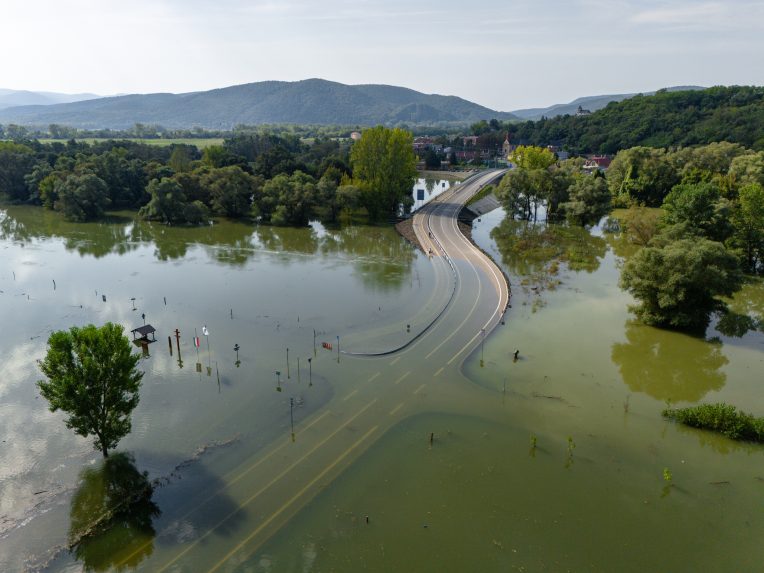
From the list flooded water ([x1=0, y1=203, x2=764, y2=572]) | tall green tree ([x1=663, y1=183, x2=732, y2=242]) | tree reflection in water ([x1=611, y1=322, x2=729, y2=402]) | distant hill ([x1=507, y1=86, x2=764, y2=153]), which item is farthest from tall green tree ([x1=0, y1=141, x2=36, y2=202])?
distant hill ([x1=507, y1=86, x2=764, y2=153])

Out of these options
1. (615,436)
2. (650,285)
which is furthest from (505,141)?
(615,436)

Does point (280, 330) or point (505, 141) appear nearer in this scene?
point (280, 330)

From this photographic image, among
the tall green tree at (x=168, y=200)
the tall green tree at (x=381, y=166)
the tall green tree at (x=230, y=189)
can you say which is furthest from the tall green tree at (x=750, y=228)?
the tall green tree at (x=168, y=200)

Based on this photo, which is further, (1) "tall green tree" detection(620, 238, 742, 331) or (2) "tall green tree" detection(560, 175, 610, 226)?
(2) "tall green tree" detection(560, 175, 610, 226)

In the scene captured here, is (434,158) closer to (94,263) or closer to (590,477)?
(94,263)

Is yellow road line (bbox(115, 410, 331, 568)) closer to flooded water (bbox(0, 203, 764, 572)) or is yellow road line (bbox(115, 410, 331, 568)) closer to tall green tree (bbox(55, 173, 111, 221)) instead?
flooded water (bbox(0, 203, 764, 572))

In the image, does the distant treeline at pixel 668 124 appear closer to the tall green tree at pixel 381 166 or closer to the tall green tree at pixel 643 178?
the tall green tree at pixel 643 178
